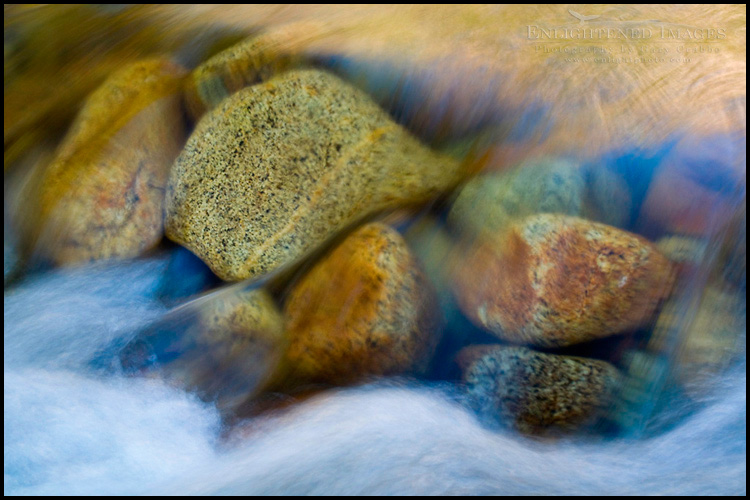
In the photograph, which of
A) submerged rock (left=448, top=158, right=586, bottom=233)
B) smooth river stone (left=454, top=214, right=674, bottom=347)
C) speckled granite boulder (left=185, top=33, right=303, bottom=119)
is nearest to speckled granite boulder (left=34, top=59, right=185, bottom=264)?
speckled granite boulder (left=185, top=33, right=303, bottom=119)

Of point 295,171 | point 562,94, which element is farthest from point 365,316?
point 562,94

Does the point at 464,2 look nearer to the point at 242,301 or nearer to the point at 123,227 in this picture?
the point at 242,301

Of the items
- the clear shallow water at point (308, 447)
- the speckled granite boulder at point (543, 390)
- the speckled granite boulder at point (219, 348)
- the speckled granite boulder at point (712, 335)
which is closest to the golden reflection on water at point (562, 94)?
the speckled granite boulder at point (712, 335)

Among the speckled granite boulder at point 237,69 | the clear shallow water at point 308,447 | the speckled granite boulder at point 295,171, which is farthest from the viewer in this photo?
the speckled granite boulder at point 237,69

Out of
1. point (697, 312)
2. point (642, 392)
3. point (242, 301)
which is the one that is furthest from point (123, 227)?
point (697, 312)

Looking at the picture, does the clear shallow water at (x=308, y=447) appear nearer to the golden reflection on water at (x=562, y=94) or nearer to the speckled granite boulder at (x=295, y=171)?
the golden reflection on water at (x=562, y=94)

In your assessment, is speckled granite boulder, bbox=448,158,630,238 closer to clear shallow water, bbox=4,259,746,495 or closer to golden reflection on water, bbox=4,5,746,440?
golden reflection on water, bbox=4,5,746,440
